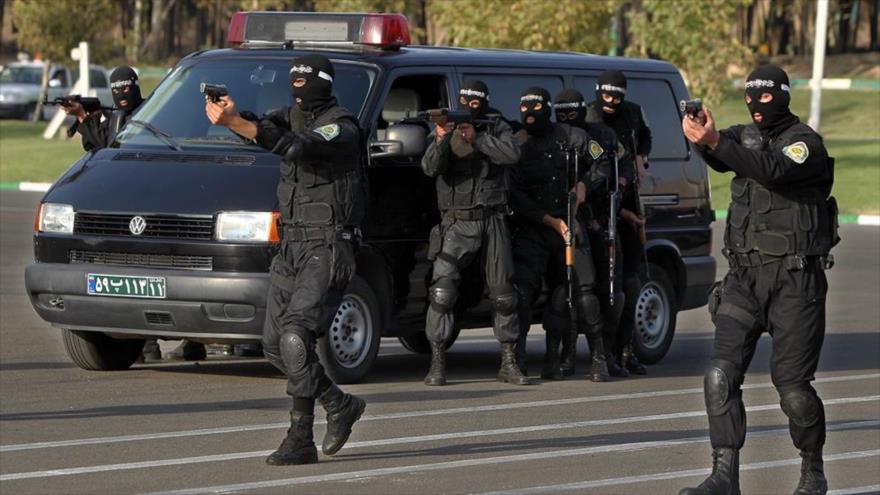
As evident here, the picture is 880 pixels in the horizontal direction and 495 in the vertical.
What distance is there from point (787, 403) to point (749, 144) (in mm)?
1084

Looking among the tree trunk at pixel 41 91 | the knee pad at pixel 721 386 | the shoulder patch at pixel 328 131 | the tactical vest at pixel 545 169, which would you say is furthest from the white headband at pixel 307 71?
the tree trunk at pixel 41 91

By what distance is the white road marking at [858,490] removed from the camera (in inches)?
316

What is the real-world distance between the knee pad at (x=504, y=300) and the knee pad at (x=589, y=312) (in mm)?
628

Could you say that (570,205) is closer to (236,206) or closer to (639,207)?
(639,207)

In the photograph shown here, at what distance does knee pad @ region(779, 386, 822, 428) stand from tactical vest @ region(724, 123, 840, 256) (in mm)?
575

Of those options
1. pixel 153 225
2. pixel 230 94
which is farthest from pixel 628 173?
pixel 153 225

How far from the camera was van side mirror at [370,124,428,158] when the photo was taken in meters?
10.8

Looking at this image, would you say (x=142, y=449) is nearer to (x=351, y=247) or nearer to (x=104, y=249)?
(x=351, y=247)

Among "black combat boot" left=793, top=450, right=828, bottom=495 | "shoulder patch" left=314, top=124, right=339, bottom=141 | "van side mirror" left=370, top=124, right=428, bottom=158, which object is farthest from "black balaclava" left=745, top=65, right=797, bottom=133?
"van side mirror" left=370, top=124, right=428, bottom=158

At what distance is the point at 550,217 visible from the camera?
1169cm

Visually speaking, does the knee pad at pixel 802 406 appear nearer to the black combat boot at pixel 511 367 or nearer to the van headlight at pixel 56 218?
the black combat boot at pixel 511 367

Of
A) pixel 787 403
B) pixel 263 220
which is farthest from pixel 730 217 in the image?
pixel 263 220

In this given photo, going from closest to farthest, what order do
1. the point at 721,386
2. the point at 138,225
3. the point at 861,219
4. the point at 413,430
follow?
the point at 721,386 → the point at 413,430 → the point at 138,225 → the point at 861,219

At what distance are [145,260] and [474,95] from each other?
220cm
